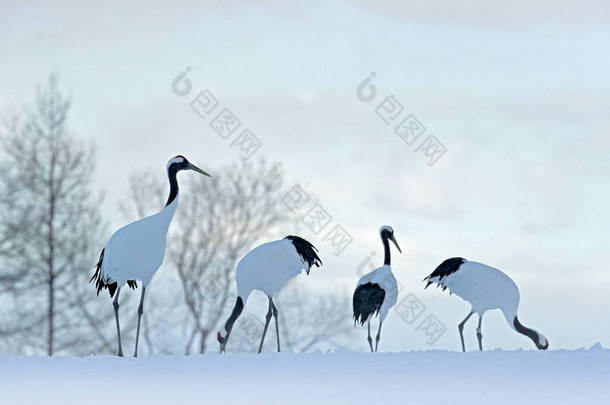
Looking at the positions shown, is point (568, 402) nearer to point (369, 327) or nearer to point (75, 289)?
point (369, 327)

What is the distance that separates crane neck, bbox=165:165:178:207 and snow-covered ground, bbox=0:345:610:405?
224cm

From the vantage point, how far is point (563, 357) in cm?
1039

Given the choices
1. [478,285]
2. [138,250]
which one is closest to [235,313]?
[138,250]

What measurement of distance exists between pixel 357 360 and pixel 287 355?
1.11 m

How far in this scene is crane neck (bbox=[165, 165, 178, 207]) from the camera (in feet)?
39.6

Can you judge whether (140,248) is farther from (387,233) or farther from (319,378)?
(387,233)

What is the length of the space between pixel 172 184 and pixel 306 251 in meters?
2.51

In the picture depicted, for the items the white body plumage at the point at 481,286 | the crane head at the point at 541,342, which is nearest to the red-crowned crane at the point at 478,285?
the white body plumage at the point at 481,286

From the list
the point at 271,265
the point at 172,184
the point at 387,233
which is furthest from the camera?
the point at 387,233

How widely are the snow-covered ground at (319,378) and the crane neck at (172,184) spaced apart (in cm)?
224

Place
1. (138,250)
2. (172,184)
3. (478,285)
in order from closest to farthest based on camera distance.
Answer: (138,250) < (172,184) < (478,285)

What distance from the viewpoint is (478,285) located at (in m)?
14.5

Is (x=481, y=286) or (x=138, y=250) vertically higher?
(x=138, y=250)

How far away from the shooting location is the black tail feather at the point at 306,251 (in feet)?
44.5
